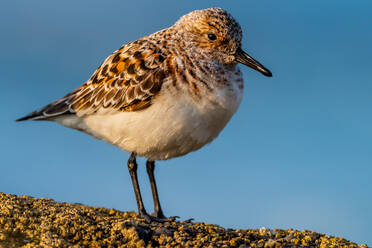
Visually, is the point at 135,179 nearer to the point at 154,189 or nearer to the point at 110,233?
the point at 154,189

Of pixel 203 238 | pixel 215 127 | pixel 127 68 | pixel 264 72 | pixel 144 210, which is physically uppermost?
pixel 127 68

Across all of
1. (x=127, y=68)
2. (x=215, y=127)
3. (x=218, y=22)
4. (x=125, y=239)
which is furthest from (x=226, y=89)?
(x=125, y=239)

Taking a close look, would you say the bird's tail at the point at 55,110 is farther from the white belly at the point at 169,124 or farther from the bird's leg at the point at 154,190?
the bird's leg at the point at 154,190

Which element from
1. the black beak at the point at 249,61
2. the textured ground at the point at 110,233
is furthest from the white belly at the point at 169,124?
the textured ground at the point at 110,233

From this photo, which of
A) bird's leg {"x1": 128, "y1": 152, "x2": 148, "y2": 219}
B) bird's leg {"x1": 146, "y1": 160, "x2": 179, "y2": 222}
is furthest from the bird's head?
bird's leg {"x1": 146, "y1": 160, "x2": 179, "y2": 222}

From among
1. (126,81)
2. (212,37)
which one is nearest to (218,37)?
(212,37)

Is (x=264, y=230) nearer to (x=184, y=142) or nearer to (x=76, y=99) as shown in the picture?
(x=184, y=142)
